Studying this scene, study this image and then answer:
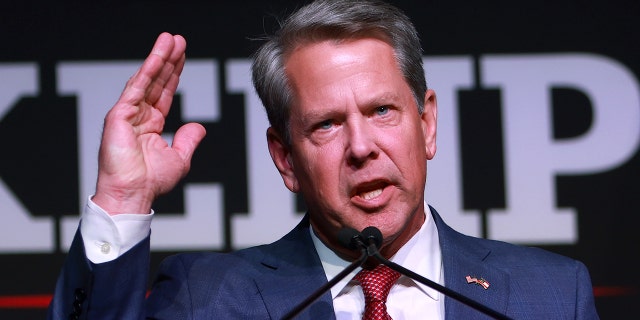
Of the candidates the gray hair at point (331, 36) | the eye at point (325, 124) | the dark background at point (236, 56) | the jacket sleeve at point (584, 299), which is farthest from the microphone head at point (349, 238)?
the dark background at point (236, 56)

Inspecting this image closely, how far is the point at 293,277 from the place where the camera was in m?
2.22

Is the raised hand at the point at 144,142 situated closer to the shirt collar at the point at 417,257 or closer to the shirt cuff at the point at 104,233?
the shirt cuff at the point at 104,233

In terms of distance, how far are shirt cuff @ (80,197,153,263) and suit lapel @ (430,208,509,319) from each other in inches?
26.3

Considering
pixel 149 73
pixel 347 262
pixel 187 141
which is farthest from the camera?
pixel 347 262

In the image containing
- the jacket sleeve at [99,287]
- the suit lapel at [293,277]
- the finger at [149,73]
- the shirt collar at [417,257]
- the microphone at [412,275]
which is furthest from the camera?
the shirt collar at [417,257]

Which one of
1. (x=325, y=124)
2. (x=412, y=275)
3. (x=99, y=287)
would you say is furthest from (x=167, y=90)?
(x=412, y=275)

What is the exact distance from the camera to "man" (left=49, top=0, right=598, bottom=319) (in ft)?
6.40

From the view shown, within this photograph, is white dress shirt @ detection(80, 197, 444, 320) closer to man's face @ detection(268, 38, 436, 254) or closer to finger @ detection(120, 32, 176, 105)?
man's face @ detection(268, 38, 436, 254)

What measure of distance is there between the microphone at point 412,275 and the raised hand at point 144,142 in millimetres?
456

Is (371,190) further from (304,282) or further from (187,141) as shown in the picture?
(187,141)

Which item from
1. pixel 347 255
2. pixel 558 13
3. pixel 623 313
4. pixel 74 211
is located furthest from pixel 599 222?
pixel 74 211

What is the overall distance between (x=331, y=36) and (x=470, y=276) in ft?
1.93

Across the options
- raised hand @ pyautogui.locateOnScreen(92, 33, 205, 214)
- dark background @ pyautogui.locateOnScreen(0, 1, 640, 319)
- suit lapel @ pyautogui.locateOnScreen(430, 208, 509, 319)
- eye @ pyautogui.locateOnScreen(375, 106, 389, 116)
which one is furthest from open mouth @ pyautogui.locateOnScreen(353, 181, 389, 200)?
dark background @ pyautogui.locateOnScreen(0, 1, 640, 319)

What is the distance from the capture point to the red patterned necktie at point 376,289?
208cm
